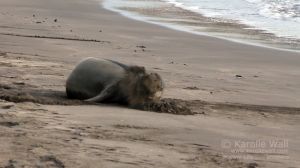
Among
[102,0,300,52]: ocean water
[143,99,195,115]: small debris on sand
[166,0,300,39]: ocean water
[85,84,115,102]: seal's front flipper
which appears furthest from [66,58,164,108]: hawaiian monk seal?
[166,0,300,39]: ocean water

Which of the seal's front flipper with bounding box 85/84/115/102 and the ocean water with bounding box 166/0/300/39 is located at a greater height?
the seal's front flipper with bounding box 85/84/115/102

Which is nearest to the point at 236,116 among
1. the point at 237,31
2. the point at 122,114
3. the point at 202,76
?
the point at 122,114

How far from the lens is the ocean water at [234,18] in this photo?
48.2 feet

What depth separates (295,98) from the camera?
26.1ft

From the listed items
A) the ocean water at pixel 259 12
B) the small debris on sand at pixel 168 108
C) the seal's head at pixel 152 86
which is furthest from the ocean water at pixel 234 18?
the small debris on sand at pixel 168 108

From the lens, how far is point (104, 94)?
6512 millimetres

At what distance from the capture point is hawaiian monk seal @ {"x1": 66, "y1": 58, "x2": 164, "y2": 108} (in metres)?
6.58

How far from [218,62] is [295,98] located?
297 cm

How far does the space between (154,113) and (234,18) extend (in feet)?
45.3

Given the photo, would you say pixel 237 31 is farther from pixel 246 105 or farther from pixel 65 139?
pixel 65 139

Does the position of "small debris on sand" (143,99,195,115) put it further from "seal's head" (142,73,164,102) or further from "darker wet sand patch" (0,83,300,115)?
"seal's head" (142,73,164,102)

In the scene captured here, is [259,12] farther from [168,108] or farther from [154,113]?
[154,113]

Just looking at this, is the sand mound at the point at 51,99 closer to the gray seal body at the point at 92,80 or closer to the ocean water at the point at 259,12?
the gray seal body at the point at 92,80

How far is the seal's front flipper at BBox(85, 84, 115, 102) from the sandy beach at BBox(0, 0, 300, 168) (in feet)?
0.47
